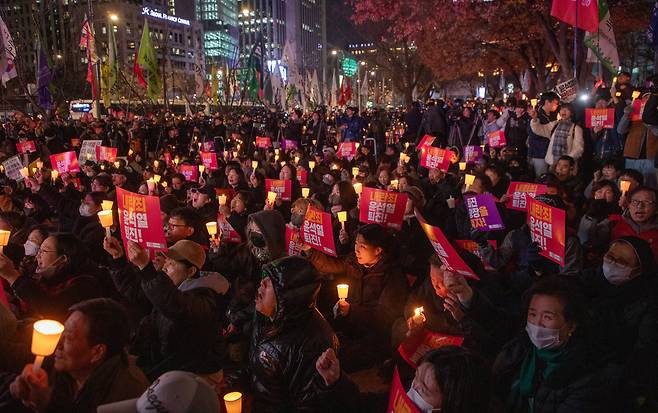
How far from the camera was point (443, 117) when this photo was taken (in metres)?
14.8

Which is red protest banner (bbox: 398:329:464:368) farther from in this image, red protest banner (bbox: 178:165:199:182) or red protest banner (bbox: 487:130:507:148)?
red protest banner (bbox: 487:130:507:148)

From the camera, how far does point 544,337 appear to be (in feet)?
9.18

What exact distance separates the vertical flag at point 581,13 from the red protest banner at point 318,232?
303 inches

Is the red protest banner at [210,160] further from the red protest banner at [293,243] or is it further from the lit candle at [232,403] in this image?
the lit candle at [232,403]

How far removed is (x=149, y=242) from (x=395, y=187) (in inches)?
152

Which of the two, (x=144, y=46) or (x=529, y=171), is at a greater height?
(x=144, y=46)

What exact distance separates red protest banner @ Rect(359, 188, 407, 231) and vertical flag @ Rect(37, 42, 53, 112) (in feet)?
48.2

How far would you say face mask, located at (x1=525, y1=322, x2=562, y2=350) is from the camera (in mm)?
2779

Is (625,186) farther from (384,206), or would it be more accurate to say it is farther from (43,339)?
(43,339)

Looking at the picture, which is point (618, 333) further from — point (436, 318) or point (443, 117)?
point (443, 117)

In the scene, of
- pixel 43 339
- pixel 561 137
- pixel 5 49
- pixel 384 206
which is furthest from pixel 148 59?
pixel 43 339

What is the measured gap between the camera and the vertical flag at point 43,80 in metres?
17.2

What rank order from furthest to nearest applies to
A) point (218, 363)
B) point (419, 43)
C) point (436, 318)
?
point (419, 43) < point (436, 318) < point (218, 363)

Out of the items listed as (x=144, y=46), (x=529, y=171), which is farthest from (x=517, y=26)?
(x=144, y=46)
